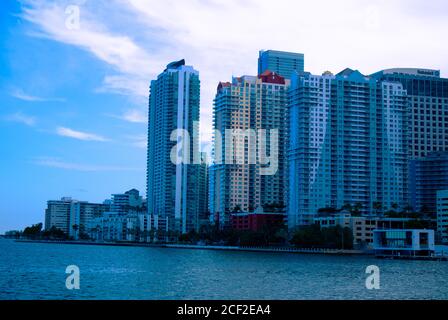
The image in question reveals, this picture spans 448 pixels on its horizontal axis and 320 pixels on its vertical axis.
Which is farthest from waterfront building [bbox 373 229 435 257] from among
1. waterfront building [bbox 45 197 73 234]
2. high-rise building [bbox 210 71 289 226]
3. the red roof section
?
waterfront building [bbox 45 197 73 234]

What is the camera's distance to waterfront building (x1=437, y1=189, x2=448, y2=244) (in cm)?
7331

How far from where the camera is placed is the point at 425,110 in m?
101

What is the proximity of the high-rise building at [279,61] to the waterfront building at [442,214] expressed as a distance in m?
61.8

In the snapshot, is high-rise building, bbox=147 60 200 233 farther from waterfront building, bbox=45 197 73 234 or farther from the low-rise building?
waterfront building, bbox=45 197 73 234

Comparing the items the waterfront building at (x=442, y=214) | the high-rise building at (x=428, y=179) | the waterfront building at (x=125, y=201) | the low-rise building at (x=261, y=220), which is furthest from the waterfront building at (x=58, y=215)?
the waterfront building at (x=442, y=214)

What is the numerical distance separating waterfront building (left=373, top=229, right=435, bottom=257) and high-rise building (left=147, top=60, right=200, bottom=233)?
40.9 metres

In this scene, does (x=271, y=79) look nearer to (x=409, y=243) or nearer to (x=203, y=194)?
(x=203, y=194)

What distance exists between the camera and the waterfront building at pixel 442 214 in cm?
7331

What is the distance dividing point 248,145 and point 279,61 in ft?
162

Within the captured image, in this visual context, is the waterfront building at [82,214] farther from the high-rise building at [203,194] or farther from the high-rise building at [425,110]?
the high-rise building at [425,110]

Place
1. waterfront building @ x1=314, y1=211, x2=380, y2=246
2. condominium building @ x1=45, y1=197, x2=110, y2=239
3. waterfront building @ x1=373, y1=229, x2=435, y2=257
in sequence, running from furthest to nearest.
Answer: condominium building @ x1=45, y1=197, x2=110, y2=239
waterfront building @ x1=314, y1=211, x2=380, y2=246
waterfront building @ x1=373, y1=229, x2=435, y2=257

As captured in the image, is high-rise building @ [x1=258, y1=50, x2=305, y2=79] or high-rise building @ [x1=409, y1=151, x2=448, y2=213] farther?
high-rise building @ [x1=258, y1=50, x2=305, y2=79]

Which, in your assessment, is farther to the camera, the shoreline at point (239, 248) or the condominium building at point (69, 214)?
the condominium building at point (69, 214)
